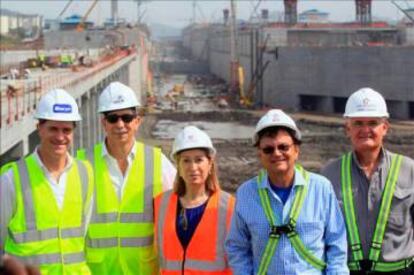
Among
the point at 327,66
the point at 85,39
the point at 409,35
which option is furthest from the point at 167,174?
the point at 85,39

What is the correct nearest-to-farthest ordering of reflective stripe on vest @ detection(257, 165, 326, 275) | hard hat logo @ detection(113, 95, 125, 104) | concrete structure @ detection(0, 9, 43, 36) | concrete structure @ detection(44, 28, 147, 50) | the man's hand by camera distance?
the man's hand, reflective stripe on vest @ detection(257, 165, 326, 275), hard hat logo @ detection(113, 95, 125, 104), concrete structure @ detection(44, 28, 147, 50), concrete structure @ detection(0, 9, 43, 36)

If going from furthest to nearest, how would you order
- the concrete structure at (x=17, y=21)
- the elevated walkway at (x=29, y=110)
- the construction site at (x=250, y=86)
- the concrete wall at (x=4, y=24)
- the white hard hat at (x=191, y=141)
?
the concrete structure at (x=17, y=21) → the concrete wall at (x=4, y=24) → the construction site at (x=250, y=86) → the elevated walkway at (x=29, y=110) → the white hard hat at (x=191, y=141)

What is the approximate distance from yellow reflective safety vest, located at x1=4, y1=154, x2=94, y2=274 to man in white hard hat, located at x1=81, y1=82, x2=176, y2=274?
0.66 ft

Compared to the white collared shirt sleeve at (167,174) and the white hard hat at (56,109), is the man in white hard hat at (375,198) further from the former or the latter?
the white hard hat at (56,109)

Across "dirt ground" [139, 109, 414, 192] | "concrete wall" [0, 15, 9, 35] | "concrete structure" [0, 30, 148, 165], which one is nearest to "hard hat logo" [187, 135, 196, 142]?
"concrete structure" [0, 30, 148, 165]

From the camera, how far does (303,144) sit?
1304 inches

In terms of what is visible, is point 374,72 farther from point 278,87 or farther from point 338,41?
point 338,41

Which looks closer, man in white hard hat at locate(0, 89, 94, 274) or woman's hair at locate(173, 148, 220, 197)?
man in white hard hat at locate(0, 89, 94, 274)

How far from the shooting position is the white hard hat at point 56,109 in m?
3.90

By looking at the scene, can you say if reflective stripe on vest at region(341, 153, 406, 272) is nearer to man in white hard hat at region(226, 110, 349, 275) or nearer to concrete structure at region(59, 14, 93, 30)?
man in white hard hat at region(226, 110, 349, 275)

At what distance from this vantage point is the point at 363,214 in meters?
Answer: 3.89

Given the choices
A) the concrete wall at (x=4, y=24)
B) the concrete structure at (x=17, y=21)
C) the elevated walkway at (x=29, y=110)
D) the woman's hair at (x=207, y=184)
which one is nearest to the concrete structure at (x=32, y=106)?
the elevated walkway at (x=29, y=110)

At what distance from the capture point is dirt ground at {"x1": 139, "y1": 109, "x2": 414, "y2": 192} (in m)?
27.0

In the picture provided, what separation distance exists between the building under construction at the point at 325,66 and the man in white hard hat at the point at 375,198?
3468 centimetres
